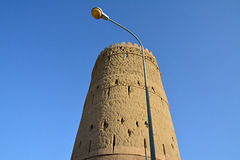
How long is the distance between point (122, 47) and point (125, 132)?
27.1 ft

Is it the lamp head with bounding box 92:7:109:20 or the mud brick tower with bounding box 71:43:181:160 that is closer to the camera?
the lamp head with bounding box 92:7:109:20

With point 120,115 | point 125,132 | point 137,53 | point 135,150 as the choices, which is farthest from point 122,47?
point 135,150

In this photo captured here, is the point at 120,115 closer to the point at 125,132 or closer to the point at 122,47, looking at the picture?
the point at 125,132

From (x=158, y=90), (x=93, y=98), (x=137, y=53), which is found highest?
(x=137, y=53)

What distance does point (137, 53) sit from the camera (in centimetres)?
1666

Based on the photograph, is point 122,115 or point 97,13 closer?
point 97,13

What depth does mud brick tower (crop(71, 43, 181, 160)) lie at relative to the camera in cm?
1086

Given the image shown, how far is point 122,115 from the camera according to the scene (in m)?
12.1

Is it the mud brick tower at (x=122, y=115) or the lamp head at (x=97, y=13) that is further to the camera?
the mud brick tower at (x=122, y=115)

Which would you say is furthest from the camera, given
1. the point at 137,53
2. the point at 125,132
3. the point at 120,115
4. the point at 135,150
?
the point at 137,53

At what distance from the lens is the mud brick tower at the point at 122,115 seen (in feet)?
35.6

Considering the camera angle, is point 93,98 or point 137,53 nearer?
point 93,98

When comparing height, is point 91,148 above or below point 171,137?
below

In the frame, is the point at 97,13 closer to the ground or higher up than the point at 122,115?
higher up
